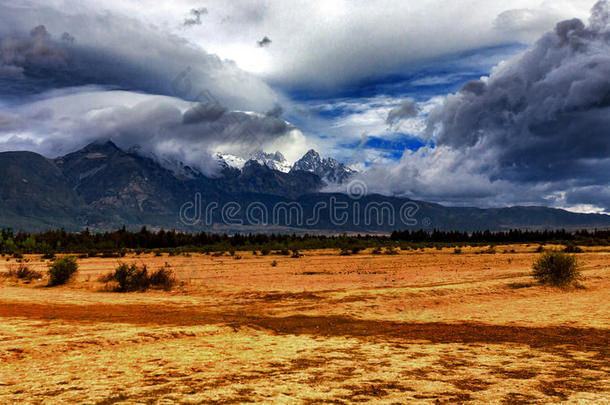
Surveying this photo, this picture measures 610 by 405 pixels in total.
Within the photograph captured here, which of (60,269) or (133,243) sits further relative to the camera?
(133,243)

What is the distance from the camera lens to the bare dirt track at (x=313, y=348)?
7969 mm

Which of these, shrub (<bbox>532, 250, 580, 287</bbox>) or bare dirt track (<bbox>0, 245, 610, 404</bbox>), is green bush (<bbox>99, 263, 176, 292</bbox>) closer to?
bare dirt track (<bbox>0, 245, 610, 404</bbox>)

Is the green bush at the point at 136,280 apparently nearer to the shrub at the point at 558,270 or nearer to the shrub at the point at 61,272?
the shrub at the point at 61,272

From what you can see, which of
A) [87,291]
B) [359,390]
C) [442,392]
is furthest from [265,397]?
[87,291]

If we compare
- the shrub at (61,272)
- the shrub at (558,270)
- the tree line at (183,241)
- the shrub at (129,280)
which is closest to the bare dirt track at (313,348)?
the shrub at (558,270)

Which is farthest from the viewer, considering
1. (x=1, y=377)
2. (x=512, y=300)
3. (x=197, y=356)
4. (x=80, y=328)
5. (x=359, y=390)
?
(x=512, y=300)

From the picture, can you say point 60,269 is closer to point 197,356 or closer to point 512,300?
point 197,356

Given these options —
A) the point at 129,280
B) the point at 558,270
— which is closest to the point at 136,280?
the point at 129,280

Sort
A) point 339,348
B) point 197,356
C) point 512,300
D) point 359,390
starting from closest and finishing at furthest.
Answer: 1. point 359,390
2. point 197,356
3. point 339,348
4. point 512,300

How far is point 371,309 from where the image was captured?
781 inches

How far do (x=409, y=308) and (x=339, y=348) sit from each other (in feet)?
29.0

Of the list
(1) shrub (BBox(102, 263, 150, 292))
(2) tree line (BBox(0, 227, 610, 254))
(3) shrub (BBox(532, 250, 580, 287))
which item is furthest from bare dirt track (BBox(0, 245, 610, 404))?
(2) tree line (BBox(0, 227, 610, 254))

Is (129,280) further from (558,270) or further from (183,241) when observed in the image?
A: (183,241)

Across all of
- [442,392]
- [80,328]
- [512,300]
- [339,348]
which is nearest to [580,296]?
[512,300]
